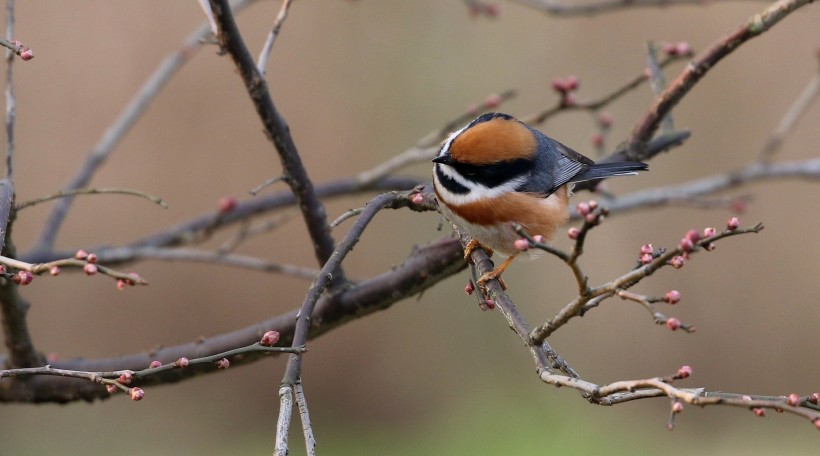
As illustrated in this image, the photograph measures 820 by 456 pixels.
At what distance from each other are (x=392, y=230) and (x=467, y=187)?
299 cm

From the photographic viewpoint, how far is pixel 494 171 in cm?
267

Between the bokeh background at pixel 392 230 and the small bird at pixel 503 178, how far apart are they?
2600mm

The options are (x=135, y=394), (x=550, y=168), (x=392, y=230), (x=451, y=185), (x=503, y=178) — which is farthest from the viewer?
(x=392, y=230)

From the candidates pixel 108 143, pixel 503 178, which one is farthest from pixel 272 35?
pixel 108 143

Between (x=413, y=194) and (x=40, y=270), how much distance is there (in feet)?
3.44

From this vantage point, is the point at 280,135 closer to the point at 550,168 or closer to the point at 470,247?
the point at 470,247

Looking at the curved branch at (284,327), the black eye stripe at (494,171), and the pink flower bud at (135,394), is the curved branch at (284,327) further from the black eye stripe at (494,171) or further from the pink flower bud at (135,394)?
the pink flower bud at (135,394)

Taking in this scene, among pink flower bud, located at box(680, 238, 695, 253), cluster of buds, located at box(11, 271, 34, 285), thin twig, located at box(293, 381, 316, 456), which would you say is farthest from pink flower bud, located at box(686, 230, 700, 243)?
cluster of buds, located at box(11, 271, 34, 285)

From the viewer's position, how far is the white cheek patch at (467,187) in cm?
257

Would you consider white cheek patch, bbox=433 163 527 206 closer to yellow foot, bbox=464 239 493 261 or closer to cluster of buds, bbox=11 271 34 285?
yellow foot, bbox=464 239 493 261

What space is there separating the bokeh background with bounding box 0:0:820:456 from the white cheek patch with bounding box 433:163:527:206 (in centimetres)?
269

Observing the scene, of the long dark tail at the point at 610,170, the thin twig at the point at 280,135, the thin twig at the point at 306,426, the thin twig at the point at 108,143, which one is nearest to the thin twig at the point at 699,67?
the long dark tail at the point at 610,170

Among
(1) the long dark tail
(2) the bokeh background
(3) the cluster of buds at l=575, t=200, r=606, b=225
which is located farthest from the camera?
(2) the bokeh background

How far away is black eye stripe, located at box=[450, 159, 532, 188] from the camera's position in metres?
2.63
